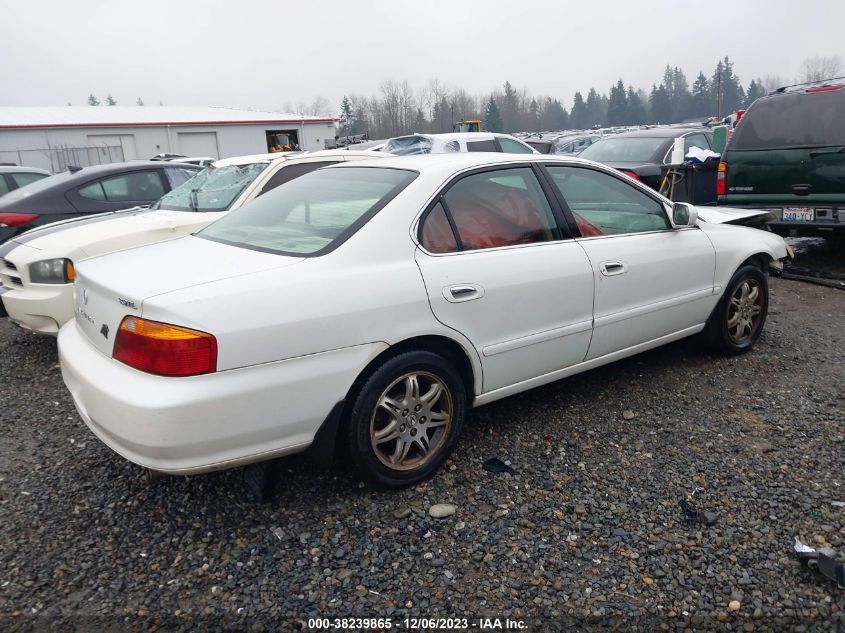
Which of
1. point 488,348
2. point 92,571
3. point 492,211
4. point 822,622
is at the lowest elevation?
point 822,622

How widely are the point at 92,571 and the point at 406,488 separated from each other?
4.47ft

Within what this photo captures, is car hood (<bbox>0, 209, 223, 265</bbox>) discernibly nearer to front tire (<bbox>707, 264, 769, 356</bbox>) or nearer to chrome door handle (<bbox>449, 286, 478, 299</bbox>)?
chrome door handle (<bbox>449, 286, 478, 299</bbox>)

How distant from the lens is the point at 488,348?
3229 millimetres

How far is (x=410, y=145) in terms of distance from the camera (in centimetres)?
1348

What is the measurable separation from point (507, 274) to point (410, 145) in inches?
425

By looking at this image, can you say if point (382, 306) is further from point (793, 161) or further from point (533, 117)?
point (533, 117)

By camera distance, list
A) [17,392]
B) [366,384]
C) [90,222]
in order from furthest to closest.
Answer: [90,222] → [17,392] → [366,384]

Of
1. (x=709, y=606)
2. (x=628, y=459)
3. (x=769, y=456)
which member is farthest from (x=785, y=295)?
(x=709, y=606)

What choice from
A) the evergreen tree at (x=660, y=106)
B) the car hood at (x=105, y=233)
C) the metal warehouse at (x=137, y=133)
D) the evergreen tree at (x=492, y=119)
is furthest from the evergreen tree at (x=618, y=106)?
the car hood at (x=105, y=233)

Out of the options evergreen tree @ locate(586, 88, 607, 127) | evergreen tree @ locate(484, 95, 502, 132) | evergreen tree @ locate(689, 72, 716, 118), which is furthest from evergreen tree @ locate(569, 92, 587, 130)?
evergreen tree @ locate(484, 95, 502, 132)

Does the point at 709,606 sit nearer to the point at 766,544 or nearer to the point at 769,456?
the point at 766,544

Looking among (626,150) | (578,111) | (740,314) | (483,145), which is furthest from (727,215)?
(578,111)

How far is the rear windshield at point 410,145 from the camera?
12.7 meters

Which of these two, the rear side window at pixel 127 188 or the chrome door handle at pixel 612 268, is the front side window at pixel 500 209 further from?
the rear side window at pixel 127 188
